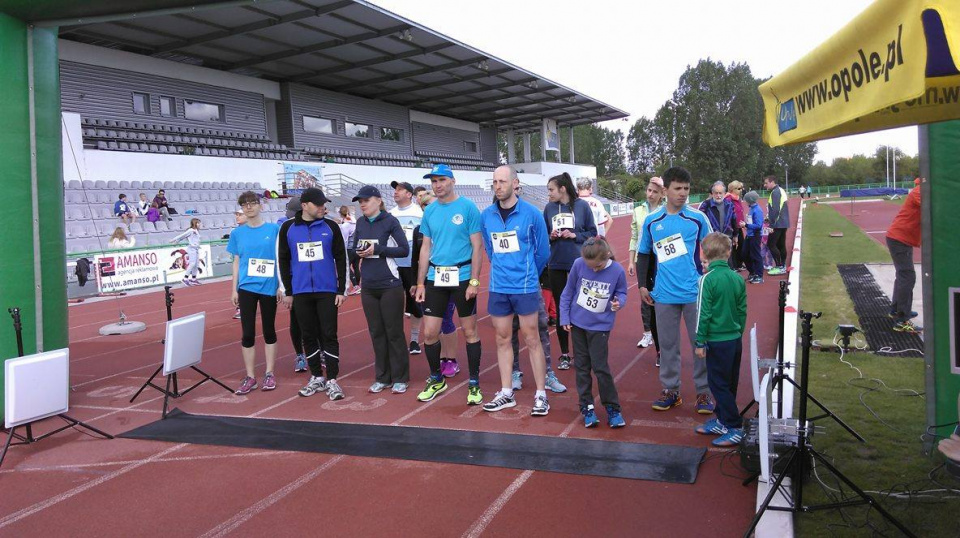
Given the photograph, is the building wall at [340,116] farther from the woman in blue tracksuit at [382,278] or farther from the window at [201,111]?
the woman in blue tracksuit at [382,278]

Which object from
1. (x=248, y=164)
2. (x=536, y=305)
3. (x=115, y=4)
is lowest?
(x=536, y=305)

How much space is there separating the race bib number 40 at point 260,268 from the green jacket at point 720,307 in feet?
13.8

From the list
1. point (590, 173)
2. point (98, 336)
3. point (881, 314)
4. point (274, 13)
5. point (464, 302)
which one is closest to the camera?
point (464, 302)

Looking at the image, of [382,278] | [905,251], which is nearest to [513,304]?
[382,278]

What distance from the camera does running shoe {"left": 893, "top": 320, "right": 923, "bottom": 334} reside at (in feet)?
24.0

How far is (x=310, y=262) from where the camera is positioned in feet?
20.7

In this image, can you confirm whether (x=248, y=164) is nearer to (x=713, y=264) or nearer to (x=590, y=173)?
(x=713, y=264)

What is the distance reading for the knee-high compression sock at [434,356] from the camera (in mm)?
6105

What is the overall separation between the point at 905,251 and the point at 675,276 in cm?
423

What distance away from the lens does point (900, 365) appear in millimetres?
6141

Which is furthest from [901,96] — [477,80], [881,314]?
[477,80]

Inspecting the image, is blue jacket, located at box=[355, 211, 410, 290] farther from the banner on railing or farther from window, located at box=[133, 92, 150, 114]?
window, located at box=[133, 92, 150, 114]

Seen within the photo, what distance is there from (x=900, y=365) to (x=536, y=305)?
372 centimetres

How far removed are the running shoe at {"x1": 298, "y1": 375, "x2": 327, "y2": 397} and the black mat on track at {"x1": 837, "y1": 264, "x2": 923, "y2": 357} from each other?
19.0 feet
